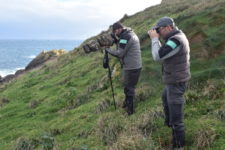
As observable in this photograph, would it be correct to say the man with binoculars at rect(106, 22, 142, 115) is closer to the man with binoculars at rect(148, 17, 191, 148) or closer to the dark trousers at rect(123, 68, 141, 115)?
the dark trousers at rect(123, 68, 141, 115)

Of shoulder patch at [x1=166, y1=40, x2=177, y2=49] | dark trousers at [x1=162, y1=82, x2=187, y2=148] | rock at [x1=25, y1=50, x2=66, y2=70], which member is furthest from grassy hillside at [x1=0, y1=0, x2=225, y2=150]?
rock at [x1=25, y1=50, x2=66, y2=70]

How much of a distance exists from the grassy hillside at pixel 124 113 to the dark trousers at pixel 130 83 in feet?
1.17

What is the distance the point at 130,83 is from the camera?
36.7 feet

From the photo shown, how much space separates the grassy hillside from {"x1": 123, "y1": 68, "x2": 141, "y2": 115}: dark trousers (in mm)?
356

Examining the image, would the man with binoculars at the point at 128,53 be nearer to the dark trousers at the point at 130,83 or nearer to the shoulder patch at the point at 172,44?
the dark trousers at the point at 130,83

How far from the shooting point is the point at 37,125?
1402cm

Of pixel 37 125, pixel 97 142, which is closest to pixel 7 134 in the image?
pixel 37 125

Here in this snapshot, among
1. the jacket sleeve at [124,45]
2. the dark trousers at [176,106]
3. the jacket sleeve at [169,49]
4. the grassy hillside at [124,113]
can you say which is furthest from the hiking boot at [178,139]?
the jacket sleeve at [124,45]

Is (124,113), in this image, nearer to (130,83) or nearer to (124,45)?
(130,83)

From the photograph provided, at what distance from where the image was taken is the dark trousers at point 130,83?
11086 millimetres

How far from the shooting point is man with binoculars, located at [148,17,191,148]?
7734mm

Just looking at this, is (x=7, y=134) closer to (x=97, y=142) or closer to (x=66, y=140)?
(x=66, y=140)

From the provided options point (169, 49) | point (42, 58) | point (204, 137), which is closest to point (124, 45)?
point (169, 49)

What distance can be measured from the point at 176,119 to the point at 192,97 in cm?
332
